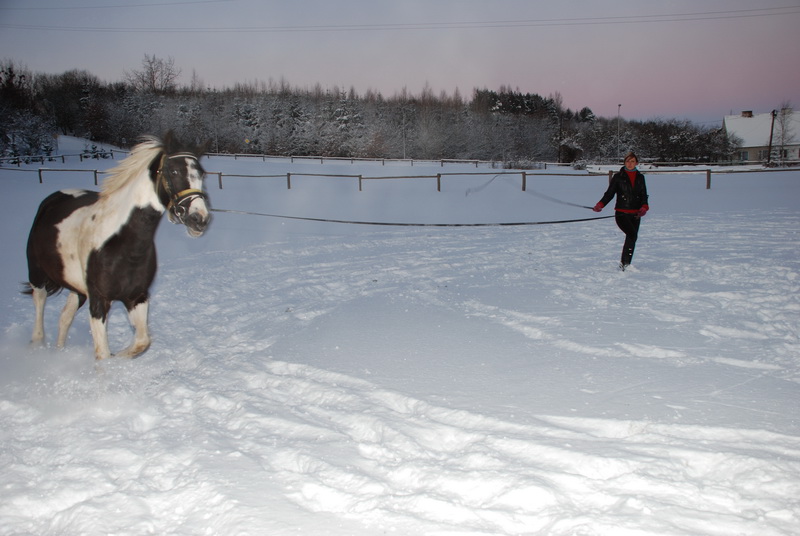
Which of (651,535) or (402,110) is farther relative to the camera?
(402,110)

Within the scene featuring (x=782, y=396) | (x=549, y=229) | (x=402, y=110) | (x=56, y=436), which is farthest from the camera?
(x=402, y=110)

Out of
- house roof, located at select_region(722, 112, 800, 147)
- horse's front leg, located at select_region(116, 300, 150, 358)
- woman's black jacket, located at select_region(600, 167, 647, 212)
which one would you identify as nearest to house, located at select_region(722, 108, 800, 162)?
house roof, located at select_region(722, 112, 800, 147)

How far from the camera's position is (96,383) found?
3.88m

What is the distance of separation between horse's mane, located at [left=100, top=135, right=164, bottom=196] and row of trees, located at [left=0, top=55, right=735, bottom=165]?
5547 centimetres

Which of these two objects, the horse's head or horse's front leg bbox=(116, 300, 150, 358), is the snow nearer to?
horse's front leg bbox=(116, 300, 150, 358)

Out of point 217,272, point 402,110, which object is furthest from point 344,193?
point 402,110

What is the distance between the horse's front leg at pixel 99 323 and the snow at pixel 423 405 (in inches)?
4.3

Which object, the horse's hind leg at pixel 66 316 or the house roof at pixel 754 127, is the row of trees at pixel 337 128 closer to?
→ the house roof at pixel 754 127

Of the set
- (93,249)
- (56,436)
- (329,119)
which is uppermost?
(329,119)

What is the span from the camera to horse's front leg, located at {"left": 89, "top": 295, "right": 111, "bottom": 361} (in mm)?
3908

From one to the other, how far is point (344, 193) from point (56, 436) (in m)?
20.2

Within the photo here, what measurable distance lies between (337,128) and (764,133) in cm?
4930

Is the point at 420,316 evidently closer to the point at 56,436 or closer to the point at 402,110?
the point at 56,436

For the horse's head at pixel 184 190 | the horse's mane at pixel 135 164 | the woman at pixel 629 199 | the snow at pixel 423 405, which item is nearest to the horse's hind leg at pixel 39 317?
the snow at pixel 423 405
